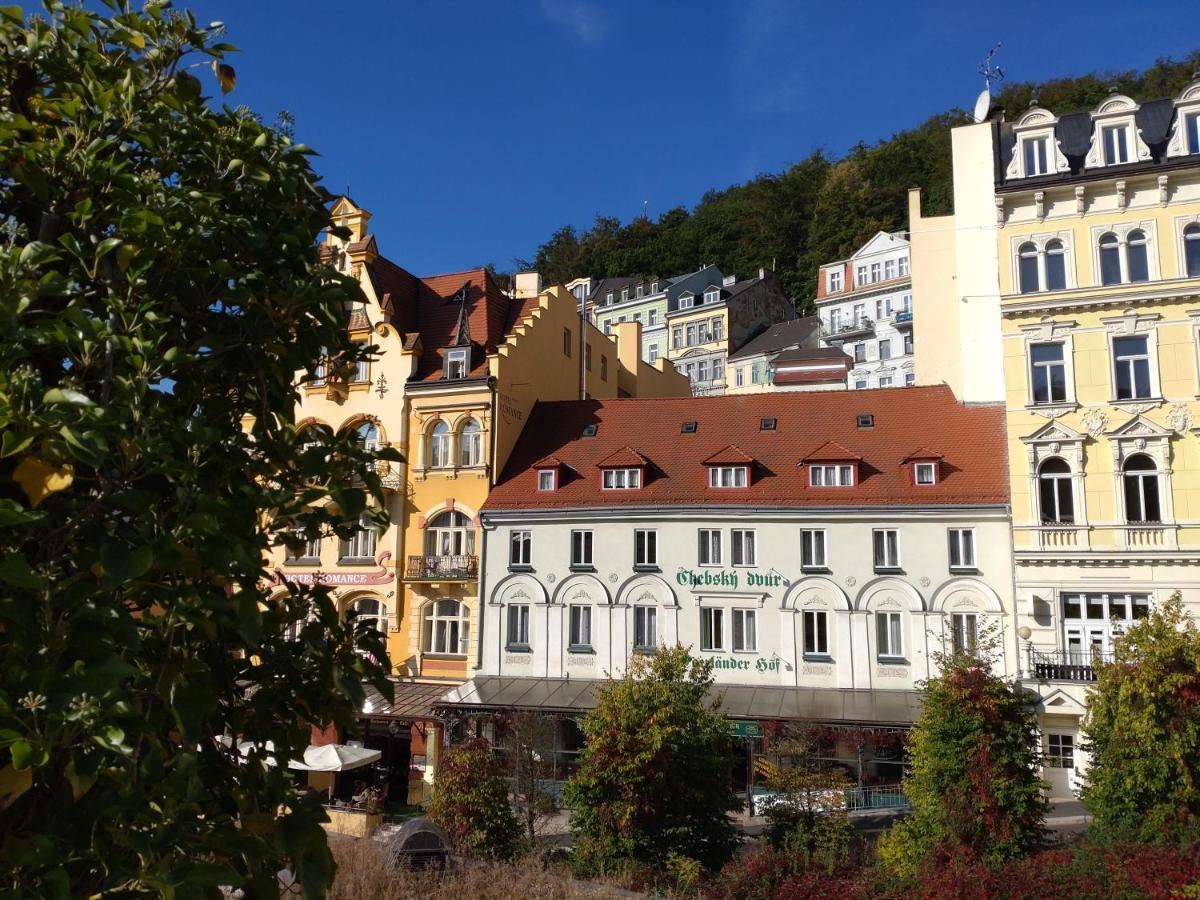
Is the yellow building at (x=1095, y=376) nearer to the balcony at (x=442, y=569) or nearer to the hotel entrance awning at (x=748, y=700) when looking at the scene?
the hotel entrance awning at (x=748, y=700)

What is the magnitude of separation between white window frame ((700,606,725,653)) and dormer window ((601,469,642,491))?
434 centimetres

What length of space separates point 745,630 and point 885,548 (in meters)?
4.37

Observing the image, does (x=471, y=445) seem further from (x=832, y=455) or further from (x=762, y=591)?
(x=832, y=455)

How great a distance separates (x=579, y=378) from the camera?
116ft

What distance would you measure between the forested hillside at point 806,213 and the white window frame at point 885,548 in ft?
182

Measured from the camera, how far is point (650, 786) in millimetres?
15516

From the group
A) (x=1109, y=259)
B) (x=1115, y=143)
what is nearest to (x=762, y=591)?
(x=1109, y=259)

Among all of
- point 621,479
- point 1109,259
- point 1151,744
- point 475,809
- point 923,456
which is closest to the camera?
point 1151,744

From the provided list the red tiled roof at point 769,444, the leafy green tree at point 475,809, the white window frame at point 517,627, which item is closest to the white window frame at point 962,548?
the red tiled roof at point 769,444

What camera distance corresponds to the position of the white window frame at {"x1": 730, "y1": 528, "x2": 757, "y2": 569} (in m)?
25.8

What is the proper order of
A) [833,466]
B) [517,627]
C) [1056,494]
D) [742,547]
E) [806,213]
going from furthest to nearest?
[806,213], [517,627], [833,466], [742,547], [1056,494]

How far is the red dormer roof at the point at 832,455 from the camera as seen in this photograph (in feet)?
85.5

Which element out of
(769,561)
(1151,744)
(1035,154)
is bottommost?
(1151,744)

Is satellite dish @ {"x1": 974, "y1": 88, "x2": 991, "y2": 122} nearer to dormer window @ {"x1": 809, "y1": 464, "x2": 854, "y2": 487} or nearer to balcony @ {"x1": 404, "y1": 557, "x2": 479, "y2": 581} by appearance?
dormer window @ {"x1": 809, "y1": 464, "x2": 854, "y2": 487}
